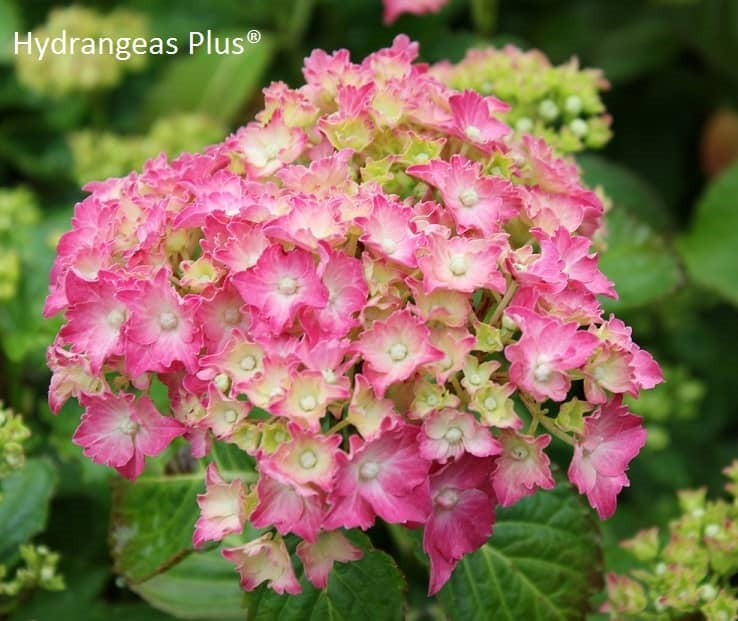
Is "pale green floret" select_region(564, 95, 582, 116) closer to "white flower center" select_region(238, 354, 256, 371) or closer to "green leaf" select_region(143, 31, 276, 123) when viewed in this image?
"white flower center" select_region(238, 354, 256, 371)

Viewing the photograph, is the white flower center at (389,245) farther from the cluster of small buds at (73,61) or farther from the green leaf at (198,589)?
the cluster of small buds at (73,61)

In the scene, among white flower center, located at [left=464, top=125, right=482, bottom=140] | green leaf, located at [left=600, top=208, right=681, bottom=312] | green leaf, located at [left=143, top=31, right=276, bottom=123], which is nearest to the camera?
white flower center, located at [left=464, top=125, right=482, bottom=140]

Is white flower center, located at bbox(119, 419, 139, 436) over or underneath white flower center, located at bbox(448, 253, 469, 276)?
underneath

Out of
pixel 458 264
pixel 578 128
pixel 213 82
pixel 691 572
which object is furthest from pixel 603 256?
pixel 213 82

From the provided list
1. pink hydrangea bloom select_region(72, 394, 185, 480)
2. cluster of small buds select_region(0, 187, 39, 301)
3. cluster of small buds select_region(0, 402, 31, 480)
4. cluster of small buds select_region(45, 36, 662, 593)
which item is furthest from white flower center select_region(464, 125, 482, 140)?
cluster of small buds select_region(0, 187, 39, 301)

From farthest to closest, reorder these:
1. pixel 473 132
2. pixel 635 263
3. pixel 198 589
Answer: pixel 635 263
pixel 198 589
pixel 473 132

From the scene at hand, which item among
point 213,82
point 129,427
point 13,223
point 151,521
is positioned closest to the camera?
point 129,427

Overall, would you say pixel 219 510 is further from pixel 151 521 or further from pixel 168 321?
pixel 151 521
